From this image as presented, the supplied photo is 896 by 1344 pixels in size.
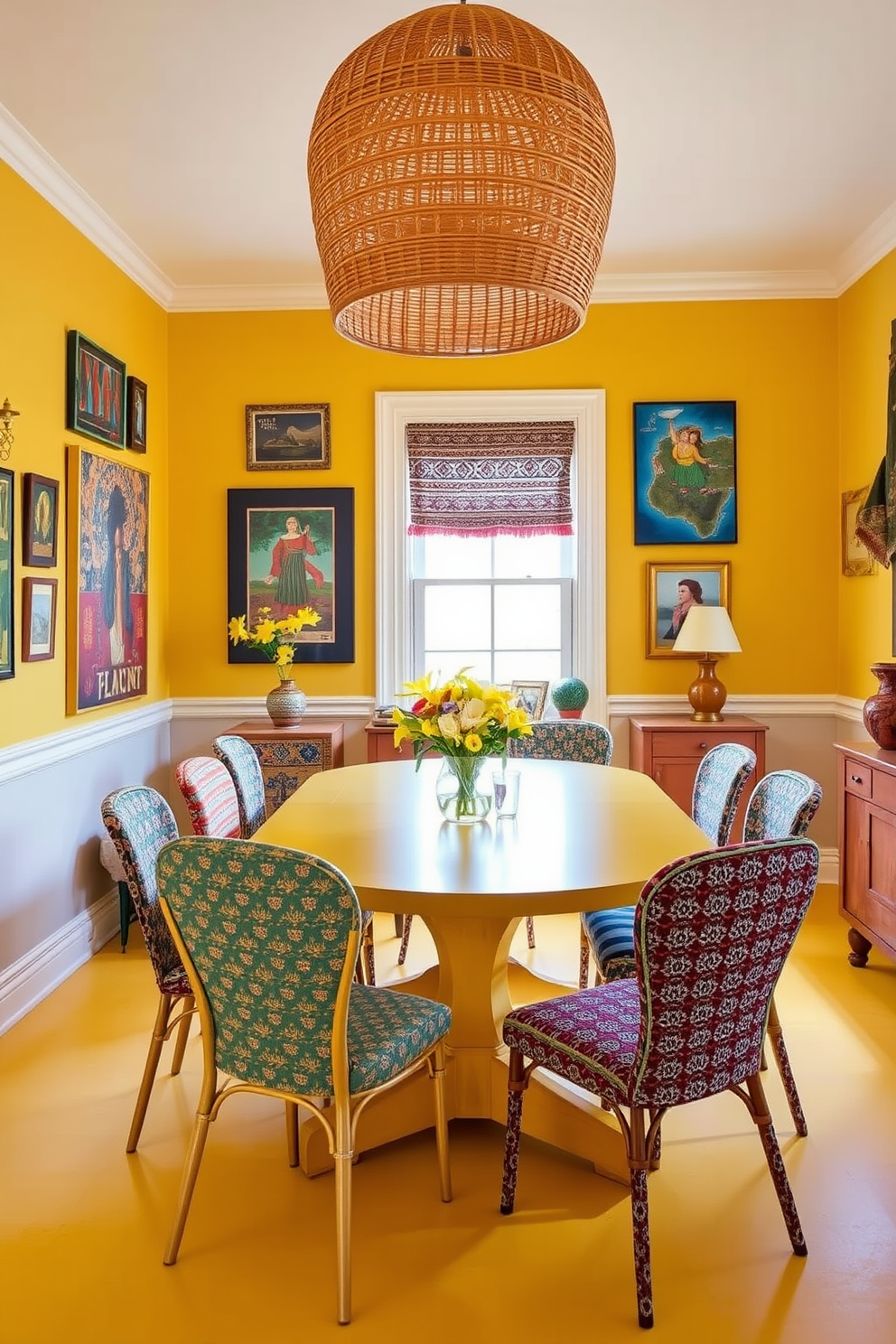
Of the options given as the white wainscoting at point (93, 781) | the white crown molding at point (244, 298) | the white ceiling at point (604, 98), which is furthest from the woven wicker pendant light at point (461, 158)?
the white crown molding at point (244, 298)

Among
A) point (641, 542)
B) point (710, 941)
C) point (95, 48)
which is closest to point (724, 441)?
point (641, 542)

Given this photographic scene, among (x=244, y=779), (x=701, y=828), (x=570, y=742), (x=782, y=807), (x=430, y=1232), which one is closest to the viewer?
(x=430, y=1232)

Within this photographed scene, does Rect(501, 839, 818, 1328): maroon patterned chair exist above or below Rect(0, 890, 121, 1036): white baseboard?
above

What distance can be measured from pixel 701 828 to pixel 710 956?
1.30 meters

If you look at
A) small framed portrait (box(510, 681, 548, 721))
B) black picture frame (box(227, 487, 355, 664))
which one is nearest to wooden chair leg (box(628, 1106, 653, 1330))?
small framed portrait (box(510, 681, 548, 721))

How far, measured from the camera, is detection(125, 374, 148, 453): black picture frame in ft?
15.5

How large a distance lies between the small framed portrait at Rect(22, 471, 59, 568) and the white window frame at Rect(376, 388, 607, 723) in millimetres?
1817

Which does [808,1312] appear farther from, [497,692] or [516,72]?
[516,72]

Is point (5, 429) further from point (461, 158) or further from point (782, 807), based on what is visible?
point (782, 807)

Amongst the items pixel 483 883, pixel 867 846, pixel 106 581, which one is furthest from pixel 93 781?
pixel 867 846

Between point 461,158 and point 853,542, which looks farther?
point 853,542

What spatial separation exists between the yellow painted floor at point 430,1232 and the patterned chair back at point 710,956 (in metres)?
0.47

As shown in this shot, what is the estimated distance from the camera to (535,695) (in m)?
5.24

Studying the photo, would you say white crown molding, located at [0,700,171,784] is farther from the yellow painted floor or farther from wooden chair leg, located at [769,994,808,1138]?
wooden chair leg, located at [769,994,808,1138]
